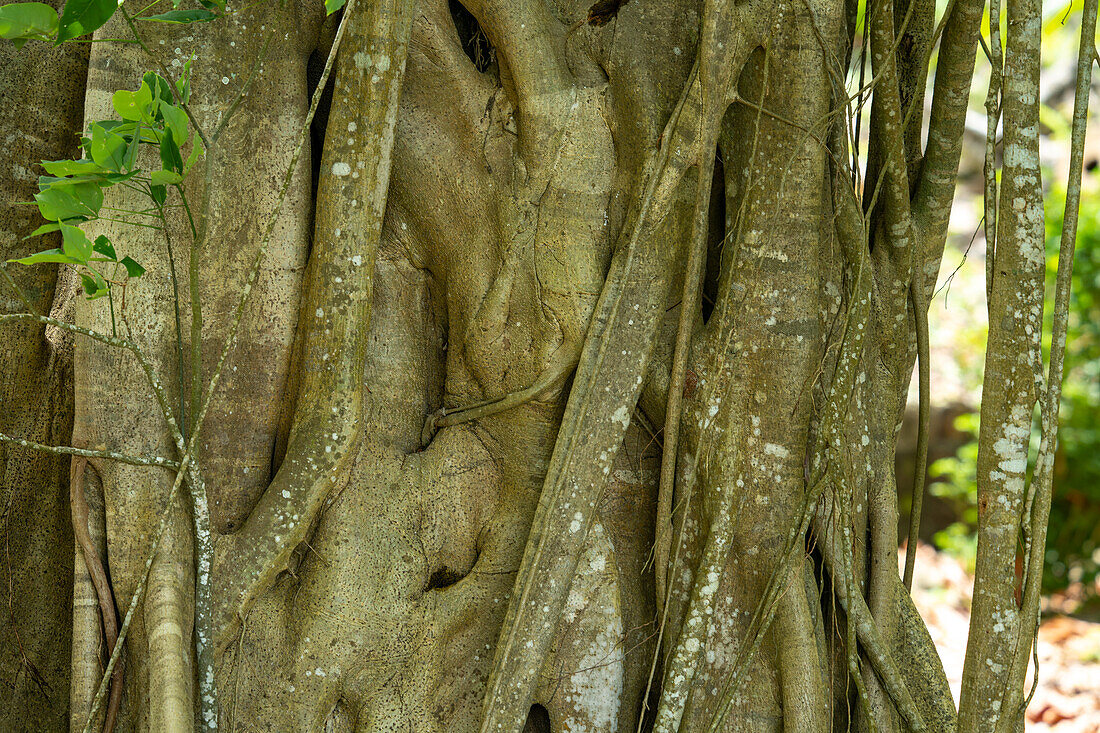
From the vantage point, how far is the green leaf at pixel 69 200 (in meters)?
1.34

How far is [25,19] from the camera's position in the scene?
48.2 inches

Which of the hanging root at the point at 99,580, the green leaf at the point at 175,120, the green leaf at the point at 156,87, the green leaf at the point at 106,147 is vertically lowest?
the hanging root at the point at 99,580

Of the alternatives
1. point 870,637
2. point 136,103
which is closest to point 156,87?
point 136,103

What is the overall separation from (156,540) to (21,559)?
59cm

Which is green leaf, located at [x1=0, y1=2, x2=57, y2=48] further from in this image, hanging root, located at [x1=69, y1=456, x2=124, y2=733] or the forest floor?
the forest floor

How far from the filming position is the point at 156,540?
160 centimetres

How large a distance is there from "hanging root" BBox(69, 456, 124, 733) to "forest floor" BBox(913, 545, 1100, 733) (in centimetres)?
242

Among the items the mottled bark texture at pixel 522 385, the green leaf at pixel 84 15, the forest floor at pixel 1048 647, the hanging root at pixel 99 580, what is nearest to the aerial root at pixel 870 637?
the mottled bark texture at pixel 522 385

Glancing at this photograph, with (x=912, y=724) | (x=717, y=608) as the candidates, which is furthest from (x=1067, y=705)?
(x=717, y=608)

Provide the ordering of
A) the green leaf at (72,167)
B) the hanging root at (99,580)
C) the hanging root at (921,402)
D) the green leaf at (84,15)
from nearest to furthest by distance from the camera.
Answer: the green leaf at (84,15) < the green leaf at (72,167) < the hanging root at (99,580) < the hanging root at (921,402)

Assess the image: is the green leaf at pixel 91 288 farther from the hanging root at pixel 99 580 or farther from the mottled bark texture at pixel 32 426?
the mottled bark texture at pixel 32 426

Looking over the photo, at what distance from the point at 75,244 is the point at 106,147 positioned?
0.15 metres

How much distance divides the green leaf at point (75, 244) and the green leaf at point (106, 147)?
106 millimetres

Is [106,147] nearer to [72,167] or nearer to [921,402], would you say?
[72,167]
